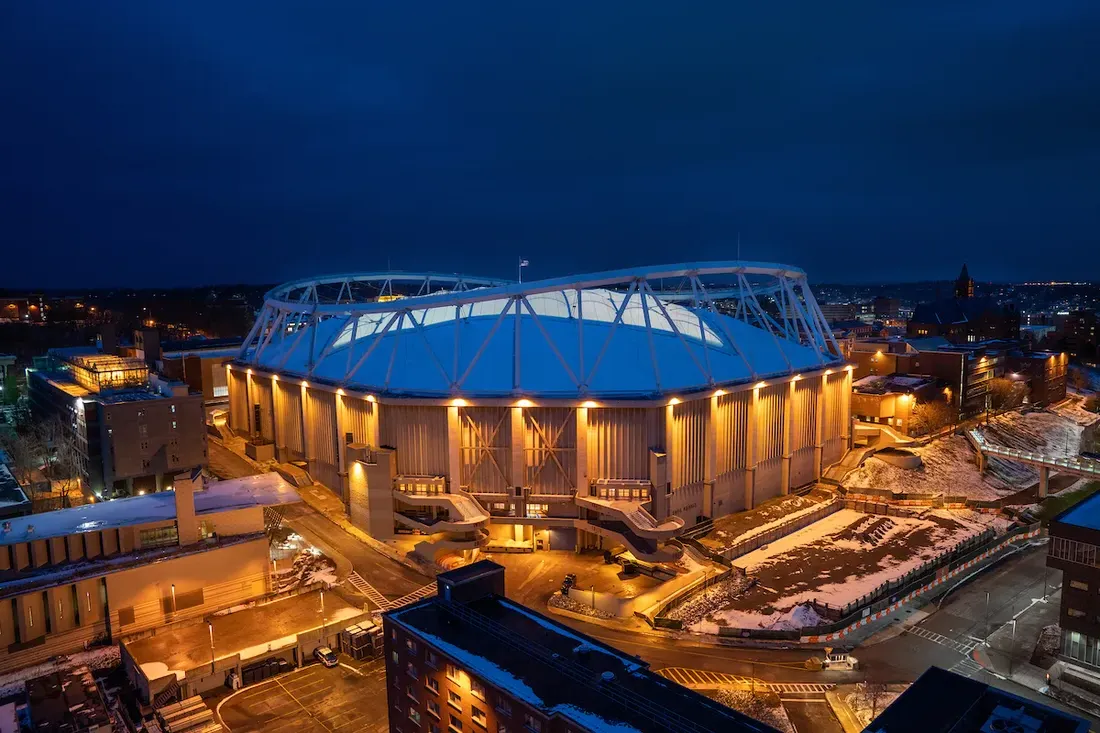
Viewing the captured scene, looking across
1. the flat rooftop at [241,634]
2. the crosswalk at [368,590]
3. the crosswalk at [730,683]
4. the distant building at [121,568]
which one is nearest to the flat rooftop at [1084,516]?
the crosswalk at [730,683]

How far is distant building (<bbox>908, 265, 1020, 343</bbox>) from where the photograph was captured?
13125 centimetres

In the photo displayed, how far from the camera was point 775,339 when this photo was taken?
67.0 metres

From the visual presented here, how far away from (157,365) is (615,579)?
221 feet

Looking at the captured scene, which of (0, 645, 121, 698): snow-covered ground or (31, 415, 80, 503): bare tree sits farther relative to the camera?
(31, 415, 80, 503): bare tree

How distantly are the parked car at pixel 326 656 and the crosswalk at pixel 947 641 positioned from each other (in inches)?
1236

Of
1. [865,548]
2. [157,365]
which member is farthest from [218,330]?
[865,548]

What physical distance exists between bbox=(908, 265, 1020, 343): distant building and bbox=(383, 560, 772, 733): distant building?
130m

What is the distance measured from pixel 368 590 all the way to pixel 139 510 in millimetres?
15178

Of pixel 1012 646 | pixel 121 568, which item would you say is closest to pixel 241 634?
pixel 121 568

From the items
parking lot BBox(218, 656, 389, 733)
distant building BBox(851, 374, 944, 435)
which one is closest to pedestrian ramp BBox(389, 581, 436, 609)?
parking lot BBox(218, 656, 389, 733)

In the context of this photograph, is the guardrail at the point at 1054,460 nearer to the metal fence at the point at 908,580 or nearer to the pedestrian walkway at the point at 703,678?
the metal fence at the point at 908,580

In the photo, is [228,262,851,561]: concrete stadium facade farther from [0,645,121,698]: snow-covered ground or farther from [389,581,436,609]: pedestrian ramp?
[0,645,121,698]: snow-covered ground

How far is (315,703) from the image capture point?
31969 millimetres

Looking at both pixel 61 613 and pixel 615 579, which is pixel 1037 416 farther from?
pixel 61 613
